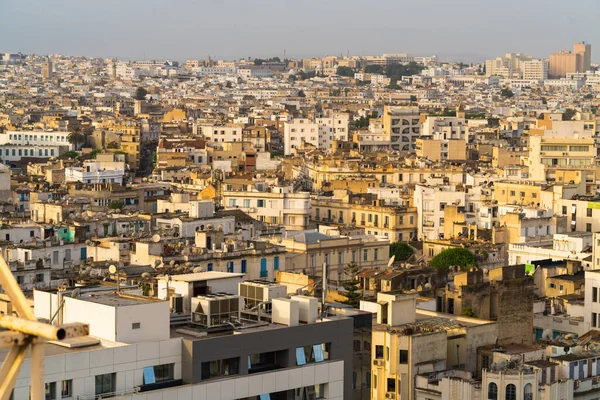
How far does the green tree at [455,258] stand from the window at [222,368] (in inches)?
1114

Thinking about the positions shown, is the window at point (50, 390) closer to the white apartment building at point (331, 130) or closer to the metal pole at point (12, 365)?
the metal pole at point (12, 365)

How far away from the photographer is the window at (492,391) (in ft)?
89.8

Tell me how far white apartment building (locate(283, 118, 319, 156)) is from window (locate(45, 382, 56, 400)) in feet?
313

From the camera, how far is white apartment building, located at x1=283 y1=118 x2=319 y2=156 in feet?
381

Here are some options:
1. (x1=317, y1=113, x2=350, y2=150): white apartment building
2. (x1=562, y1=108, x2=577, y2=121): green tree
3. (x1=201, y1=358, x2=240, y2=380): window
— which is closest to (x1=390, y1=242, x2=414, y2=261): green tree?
(x1=201, y1=358, x2=240, y2=380): window

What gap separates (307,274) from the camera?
45.8 m

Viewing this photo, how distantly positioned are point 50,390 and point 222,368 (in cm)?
247

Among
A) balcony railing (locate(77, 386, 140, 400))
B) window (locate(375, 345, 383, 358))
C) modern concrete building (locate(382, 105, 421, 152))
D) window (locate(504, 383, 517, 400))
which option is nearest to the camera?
balcony railing (locate(77, 386, 140, 400))

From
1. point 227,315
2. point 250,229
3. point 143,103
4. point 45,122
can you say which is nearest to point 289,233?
point 250,229

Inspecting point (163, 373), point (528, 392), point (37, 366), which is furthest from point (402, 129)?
point (37, 366)

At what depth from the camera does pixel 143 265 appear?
137 ft

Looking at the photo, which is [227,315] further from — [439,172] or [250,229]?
[439,172]

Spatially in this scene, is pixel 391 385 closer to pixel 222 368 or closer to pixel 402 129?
pixel 222 368

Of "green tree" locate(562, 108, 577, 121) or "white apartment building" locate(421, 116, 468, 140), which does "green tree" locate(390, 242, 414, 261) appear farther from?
"green tree" locate(562, 108, 577, 121)
